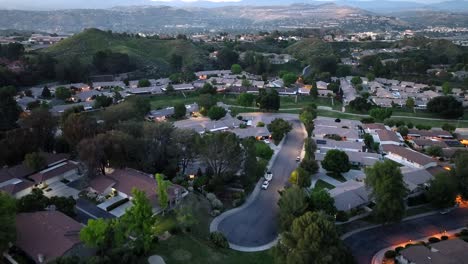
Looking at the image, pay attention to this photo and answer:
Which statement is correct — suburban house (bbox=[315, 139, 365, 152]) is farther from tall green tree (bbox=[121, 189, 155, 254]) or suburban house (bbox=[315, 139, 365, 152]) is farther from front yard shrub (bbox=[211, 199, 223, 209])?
tall green tree (bbox=[121, 189, 155, 254])

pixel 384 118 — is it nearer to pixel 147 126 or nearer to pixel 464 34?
pixel 147 126

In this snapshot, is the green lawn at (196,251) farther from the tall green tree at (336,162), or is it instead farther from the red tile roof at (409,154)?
the red tile roof at (409,154)

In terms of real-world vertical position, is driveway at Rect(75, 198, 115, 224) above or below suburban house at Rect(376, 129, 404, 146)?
above

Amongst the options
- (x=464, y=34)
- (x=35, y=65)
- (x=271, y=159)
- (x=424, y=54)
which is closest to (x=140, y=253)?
(x=271, y=159)

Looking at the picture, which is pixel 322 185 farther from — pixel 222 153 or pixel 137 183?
pixel 137 183

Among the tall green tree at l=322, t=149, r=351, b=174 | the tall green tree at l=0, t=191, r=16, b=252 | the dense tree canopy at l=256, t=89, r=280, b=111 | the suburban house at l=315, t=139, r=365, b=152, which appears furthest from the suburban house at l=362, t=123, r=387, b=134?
the tall green tree at l=0, t=191, r=16, b=252

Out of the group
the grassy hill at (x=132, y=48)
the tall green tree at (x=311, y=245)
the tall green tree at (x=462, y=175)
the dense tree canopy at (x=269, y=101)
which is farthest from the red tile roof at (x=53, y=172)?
the grassy hill at (x=132, y=48)

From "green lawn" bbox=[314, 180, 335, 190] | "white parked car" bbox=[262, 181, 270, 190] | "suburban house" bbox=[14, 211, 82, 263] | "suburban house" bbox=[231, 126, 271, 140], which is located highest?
"suburban house" bbox=[14, 211, 82, 263]
